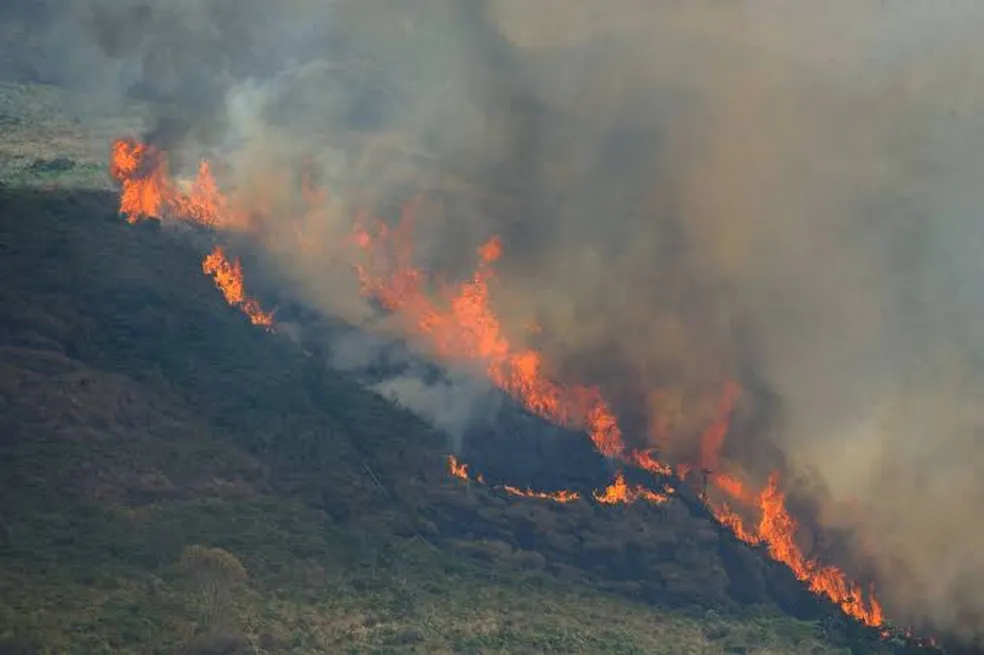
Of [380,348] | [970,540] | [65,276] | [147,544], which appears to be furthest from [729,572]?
[65,276]

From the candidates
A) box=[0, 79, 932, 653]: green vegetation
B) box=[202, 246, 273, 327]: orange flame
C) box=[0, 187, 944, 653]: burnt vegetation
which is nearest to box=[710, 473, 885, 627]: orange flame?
box=[0, 187, 944, 653]: burnt vegetation

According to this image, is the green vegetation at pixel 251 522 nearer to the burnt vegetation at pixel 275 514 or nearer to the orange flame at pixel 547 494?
the burnt vegetation at pixel 275 514

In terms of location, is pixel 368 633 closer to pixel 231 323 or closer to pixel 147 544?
pixel 147 544

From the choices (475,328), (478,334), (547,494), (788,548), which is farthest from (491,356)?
(788,548)

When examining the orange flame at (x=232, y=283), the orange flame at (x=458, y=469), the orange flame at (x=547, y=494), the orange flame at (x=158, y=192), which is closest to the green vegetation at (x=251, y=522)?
the orange flame at (x=547, y=494)

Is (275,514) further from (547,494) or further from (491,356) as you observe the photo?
(491,356)

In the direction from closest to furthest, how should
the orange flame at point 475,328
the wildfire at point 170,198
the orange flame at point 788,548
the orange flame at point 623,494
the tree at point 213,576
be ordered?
1. the tree at point 213,576
2. the orange flame at point 788,548
3. the orange flame at point 623,494
4. the orange flame at point 475,328
5. the wildfire at point 170,198
